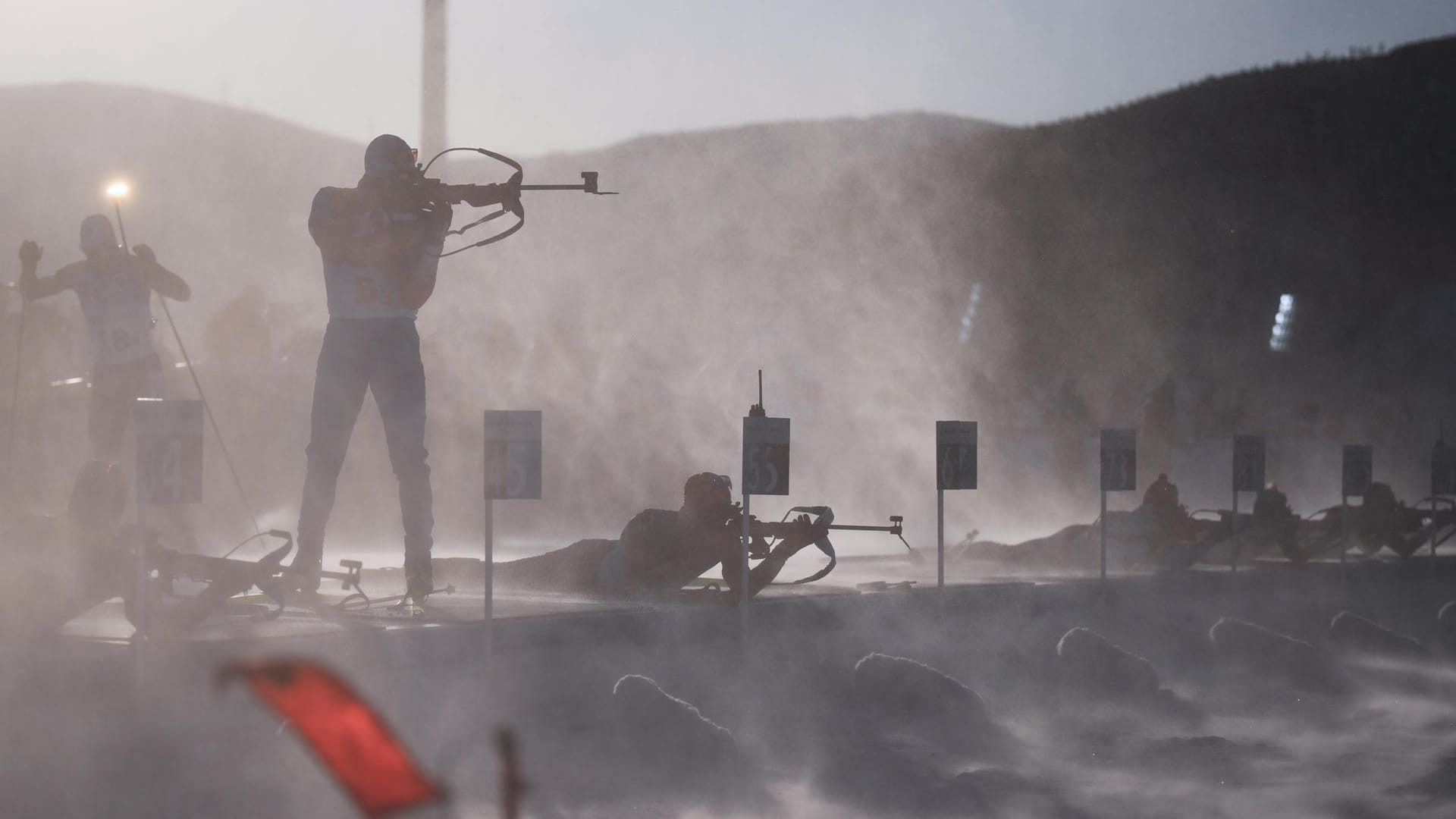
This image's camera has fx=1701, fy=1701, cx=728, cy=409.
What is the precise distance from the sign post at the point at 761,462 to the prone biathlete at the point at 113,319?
15.7 feet

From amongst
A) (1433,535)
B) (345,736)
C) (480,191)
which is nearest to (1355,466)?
(1433,535)

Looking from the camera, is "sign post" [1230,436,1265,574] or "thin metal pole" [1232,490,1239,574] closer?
"sign post" [1230,436,1265,574]

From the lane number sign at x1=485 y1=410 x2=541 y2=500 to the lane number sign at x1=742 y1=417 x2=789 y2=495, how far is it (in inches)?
74.4

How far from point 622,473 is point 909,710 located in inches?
1106

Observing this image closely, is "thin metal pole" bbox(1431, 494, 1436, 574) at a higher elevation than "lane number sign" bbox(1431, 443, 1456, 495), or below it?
below

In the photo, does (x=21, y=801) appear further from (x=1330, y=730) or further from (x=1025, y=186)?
(x=1025, y=186)

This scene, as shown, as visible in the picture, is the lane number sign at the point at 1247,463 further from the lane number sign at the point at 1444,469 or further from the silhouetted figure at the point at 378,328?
the silhouetted figure at the point at 378,328

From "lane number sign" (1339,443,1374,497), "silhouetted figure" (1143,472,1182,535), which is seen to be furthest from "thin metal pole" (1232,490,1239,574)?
"lane number sign" (1339,443,1374,497)

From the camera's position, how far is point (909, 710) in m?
12.3

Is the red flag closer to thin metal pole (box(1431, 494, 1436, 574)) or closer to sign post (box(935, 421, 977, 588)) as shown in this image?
sign post (box(935, 421, 977, 588))

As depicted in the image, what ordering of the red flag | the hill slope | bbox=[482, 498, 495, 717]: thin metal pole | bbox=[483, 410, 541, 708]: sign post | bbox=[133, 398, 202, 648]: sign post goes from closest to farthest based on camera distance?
1. the red flag
2. bbox=[133, 398, 202, 648]: sign post
3. bbox=[482, 498, 495, 717]: thin metal pole
4. bbox=[483, 410, 541, 708]: sign post
5. the hill slope

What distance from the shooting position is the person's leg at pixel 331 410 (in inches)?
444

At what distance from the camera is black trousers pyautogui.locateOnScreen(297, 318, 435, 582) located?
11.3m

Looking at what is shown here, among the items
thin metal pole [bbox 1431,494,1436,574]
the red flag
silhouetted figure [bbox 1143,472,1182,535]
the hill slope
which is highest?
the hill slope
